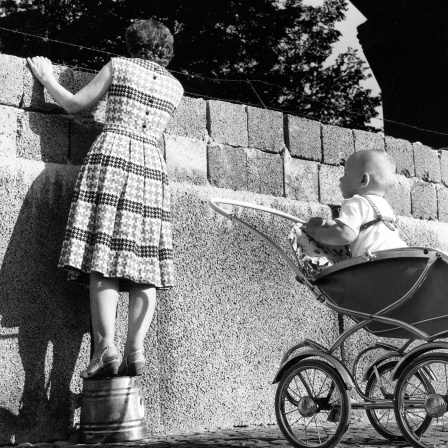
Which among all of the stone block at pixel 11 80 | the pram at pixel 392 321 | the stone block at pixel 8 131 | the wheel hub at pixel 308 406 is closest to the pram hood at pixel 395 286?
the pram at pixel 392 321

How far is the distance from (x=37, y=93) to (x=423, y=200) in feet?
9.89

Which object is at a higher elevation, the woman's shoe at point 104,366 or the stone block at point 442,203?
the stone block at point 442,203

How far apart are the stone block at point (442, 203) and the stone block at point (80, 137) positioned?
2.87m

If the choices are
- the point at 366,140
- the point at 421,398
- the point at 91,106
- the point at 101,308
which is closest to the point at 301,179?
the point at 366,140

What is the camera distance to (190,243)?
5.07m

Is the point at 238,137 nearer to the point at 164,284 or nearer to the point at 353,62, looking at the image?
the point at 164,284

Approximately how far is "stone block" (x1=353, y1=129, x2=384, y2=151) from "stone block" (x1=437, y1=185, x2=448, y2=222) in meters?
0.65

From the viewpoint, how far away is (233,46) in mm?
16344

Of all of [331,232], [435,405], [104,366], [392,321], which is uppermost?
[331,232]

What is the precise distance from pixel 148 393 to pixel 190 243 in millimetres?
821

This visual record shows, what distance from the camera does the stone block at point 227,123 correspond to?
212 inches

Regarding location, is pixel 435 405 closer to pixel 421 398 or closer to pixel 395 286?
pixel 421 398

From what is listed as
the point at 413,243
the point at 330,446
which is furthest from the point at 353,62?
the point at 330,446

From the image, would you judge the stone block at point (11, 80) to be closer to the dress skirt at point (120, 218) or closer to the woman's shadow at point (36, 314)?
the woman's shadow at point (36, 314)
